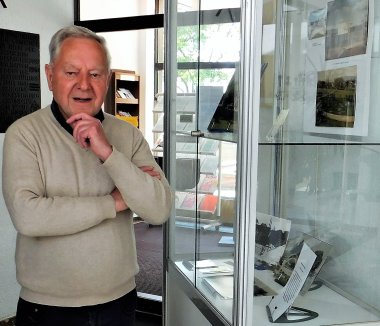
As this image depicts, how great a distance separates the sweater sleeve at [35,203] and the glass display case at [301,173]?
1.38ft

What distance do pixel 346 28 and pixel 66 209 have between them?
1.09m

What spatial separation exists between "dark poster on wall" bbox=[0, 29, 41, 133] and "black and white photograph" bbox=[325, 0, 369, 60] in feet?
7.18

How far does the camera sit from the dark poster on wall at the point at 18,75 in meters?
2.94

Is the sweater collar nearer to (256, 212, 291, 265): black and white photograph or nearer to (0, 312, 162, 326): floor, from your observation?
(256, 212, 291, 265): black and white photograph

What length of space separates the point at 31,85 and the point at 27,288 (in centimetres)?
207

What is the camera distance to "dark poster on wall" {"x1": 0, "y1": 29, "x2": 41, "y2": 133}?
9.64 ft

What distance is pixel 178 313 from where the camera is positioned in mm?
1958

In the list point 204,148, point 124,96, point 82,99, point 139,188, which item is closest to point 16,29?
point 204,148

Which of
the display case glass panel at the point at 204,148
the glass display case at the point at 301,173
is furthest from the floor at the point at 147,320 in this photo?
the glass display case at the point at 301,173

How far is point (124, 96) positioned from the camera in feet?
20.1

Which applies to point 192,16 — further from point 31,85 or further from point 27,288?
point 31,85

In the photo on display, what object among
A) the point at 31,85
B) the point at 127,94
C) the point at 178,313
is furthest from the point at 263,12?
the point at 127,94

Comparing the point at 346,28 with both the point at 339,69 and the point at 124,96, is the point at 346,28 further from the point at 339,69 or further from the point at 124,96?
the point at 124,96

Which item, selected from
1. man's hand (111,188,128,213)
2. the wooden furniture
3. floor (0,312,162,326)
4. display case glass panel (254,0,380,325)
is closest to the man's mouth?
man's hand (111,188,128,213)
